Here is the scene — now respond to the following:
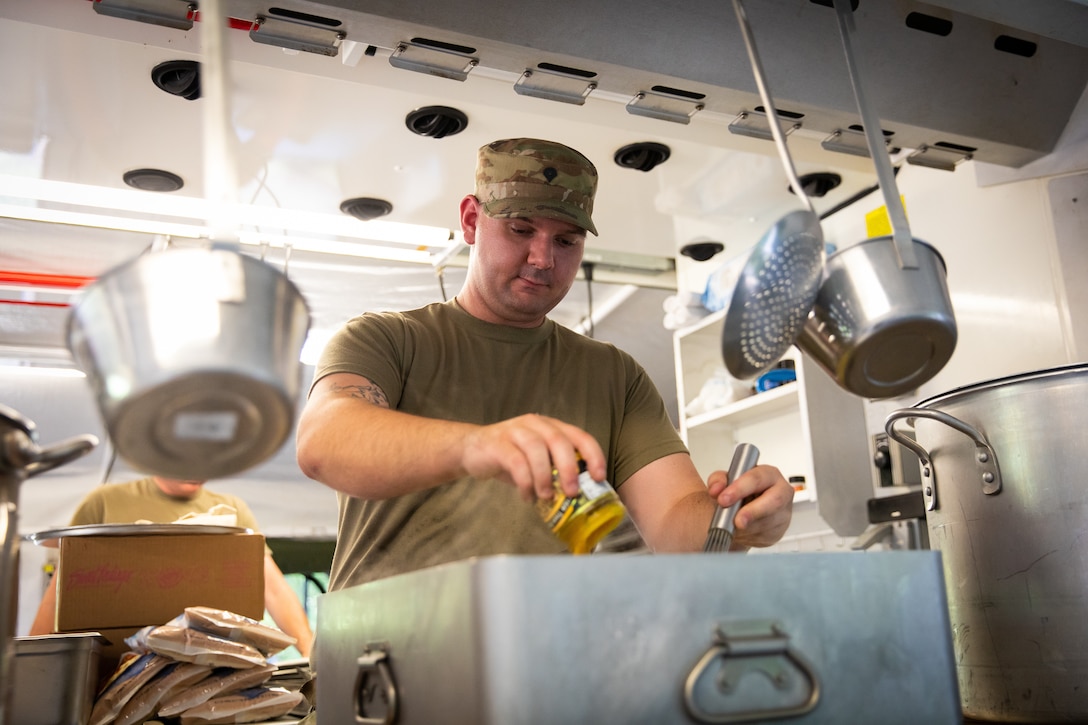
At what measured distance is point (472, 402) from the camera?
4.50 feet

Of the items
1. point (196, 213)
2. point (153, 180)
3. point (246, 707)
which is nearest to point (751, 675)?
point (246, 707)

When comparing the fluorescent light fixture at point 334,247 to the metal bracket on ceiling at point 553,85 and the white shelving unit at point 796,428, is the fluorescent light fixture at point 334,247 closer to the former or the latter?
the white shelving unit at point 796,428

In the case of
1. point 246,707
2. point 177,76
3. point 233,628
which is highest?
point 177,76

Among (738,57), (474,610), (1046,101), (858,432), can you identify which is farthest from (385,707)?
(858,432)

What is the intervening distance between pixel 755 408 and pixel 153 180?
1.71 metres

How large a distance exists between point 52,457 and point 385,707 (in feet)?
1.04

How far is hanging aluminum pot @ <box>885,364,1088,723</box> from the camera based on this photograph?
3.40 ft

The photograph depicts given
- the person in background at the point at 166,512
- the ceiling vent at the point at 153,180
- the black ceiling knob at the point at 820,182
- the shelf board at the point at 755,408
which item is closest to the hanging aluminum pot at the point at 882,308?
the black ceiling knob at the point at 820,182

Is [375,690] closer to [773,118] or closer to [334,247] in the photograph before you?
[773,118]

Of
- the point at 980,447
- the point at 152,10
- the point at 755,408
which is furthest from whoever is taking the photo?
the point at 755,408

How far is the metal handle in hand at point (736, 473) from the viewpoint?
3.30 feet

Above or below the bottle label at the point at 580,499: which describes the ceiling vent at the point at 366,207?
above

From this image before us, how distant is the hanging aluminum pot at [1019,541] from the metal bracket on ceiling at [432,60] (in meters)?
0.69

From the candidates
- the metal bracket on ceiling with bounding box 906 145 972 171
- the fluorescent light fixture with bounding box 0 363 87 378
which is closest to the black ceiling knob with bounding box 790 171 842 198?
the metal bracket on ceiling with bounding box 906 145 972 171
